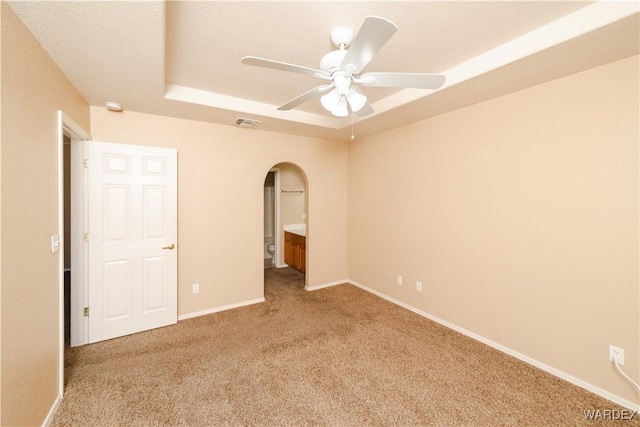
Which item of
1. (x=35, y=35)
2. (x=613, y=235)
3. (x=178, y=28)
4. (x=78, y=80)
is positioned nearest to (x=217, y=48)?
(x=178, y=28)

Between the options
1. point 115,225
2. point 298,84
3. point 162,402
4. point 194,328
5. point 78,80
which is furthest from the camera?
point 194,328

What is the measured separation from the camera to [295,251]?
198 inches

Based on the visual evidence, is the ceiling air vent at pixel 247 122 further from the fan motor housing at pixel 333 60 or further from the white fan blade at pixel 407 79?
the white fan blade at pixel 407 79

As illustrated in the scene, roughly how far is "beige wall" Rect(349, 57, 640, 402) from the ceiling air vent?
1.86m

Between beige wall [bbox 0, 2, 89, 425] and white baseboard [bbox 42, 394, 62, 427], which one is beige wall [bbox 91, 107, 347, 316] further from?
white baseboard [bbox 42, 394, 62, 427]

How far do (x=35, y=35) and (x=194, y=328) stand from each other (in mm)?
2732

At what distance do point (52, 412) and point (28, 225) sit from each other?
1254mm

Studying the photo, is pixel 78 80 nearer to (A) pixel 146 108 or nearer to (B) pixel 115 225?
(A) pixel 146 108

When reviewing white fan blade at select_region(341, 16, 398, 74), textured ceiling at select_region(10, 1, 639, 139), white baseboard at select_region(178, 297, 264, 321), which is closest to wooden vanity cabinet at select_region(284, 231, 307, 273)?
white baseboard at select_region(178, 297, 264, 321)

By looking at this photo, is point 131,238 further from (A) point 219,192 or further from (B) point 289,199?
(B) point 289,199

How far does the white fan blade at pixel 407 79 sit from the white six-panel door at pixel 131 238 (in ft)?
7.96

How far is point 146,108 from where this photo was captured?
2.81m

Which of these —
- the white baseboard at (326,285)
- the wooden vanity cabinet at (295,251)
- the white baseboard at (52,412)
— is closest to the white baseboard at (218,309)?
the white baseboard at (326,285)

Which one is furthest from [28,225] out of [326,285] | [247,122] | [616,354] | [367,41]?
[616,354]
